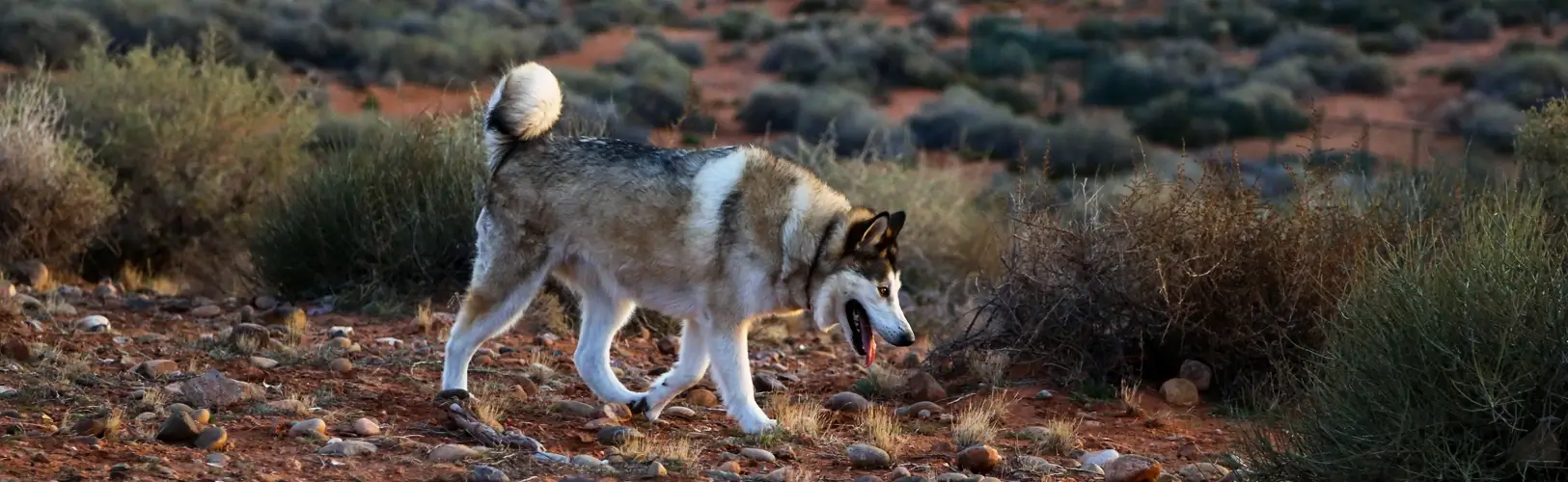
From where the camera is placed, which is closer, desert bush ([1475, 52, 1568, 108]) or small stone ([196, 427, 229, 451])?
small stone ([196, 427, 229, 451])

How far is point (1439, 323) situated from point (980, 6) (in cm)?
4719

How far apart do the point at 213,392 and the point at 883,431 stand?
2.93m

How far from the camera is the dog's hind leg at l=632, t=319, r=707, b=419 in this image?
27.4ft

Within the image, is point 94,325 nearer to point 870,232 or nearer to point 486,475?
point 486,475

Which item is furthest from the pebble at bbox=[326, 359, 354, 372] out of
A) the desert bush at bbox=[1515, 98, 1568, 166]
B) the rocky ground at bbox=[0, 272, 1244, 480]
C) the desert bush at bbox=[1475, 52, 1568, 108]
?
the desert bush at bbox=[1475, 52, 1568, 108]

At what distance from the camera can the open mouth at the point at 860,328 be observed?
818cm

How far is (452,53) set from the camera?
111 ft

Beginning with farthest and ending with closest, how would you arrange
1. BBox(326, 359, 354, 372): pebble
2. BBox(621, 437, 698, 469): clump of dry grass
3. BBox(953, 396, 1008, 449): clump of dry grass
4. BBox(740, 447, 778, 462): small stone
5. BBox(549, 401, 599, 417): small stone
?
BBox(326, 359, 354, 372): pebble, BBox(549, 401, 599, 417): small stone, BBox(953, 396, 1008, 449): clump of dry grass, BBox(740, 447, 778, 462): small stone, BBox(621, 437, 698, 469): clump of dry grass

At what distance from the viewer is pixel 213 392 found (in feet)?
25.2

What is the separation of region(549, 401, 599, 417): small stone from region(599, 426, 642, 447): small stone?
0.57m

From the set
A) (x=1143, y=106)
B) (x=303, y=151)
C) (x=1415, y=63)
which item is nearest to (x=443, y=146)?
(x=303, y=151)

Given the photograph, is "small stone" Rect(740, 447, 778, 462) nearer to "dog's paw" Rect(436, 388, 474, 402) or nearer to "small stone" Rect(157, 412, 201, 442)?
"dog's paw" Rect(436, 388, 474, 402)

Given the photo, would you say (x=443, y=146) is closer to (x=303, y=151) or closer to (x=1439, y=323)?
(x=303, y=151)

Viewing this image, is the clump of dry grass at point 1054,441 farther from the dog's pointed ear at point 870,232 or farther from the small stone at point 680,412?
the small stone at point 680,412
